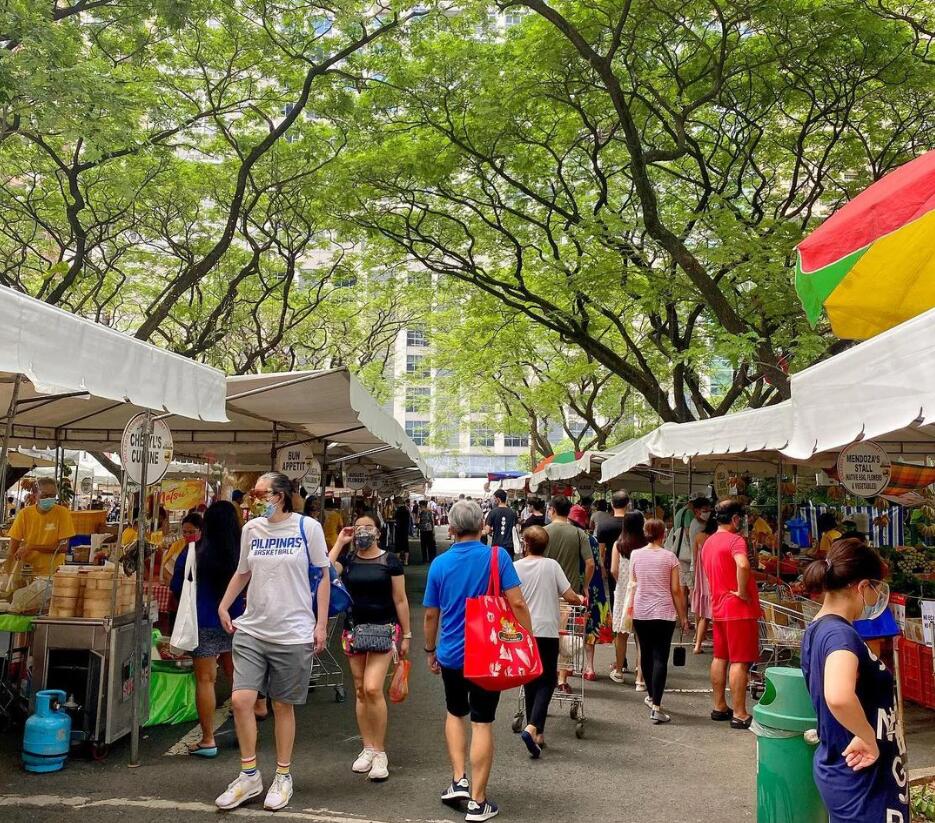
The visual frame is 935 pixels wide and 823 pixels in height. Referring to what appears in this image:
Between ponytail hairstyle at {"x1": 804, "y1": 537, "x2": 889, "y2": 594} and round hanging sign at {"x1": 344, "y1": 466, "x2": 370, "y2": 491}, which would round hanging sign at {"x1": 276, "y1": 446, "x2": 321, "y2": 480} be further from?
round hanging sign at {"x1": 344, "y1": 466, "x2": 370, "y2": 491}

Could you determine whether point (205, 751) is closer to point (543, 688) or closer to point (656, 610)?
point (543, 688)

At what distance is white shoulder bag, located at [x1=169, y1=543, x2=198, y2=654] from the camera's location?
5527 millimetres

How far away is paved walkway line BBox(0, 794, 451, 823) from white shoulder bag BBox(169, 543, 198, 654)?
960 millimetres

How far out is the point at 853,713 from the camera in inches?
113

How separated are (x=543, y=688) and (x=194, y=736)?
2578 mm

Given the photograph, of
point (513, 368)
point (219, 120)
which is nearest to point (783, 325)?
point (219, 120)

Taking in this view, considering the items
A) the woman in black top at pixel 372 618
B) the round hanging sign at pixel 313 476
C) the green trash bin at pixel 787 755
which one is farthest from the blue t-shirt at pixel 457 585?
the round hanging sign at pixel 313 476

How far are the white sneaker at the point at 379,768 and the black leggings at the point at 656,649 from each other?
2540 mm

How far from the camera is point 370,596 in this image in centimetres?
541

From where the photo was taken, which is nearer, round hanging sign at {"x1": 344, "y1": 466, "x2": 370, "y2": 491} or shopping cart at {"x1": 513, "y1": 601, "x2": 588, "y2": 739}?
shopping cart at {"x1": 513, "y1": 601, "x2": 588, "y2": 739}

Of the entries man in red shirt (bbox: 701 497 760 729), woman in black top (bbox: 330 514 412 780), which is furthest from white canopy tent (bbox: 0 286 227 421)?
man in red shirt (bbox: 701 497 760 729)

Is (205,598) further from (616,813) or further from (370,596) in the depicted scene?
(616,813)

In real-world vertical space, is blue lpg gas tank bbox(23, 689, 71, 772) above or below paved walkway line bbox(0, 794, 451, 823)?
above

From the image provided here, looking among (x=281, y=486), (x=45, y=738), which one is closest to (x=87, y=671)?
(x=45, y=738)
